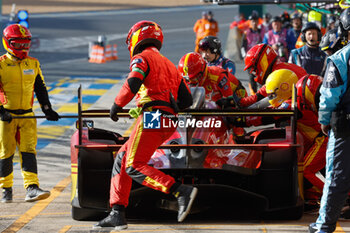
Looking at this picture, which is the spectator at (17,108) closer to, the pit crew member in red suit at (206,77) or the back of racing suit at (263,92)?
the pit crew member in red suit at (206,77)

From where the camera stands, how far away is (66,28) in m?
42.0

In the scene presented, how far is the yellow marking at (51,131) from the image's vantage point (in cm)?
1422

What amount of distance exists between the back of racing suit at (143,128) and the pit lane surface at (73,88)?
55cm

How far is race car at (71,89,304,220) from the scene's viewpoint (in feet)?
25.0

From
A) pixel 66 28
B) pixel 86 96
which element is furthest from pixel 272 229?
pixel 66 28

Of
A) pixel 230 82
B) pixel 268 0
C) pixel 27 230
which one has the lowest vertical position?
pixel 27 230

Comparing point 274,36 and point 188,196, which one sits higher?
point 274,36

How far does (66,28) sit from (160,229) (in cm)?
3511

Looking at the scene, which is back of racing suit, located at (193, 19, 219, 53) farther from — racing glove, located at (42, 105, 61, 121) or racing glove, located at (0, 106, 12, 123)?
racing glove, located at (0, 106, 12, 123)

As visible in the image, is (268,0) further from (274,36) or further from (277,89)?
(274,36)

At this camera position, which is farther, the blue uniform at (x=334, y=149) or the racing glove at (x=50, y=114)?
the racing glove at (x=50, y=114)

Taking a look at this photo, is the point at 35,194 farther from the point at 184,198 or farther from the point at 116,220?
the point at 184,198

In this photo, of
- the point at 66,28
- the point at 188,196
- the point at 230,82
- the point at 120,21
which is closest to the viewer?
the point at 188,196

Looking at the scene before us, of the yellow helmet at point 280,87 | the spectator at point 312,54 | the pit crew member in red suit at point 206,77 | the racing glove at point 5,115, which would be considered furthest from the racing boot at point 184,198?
the spectator at point 312,54
